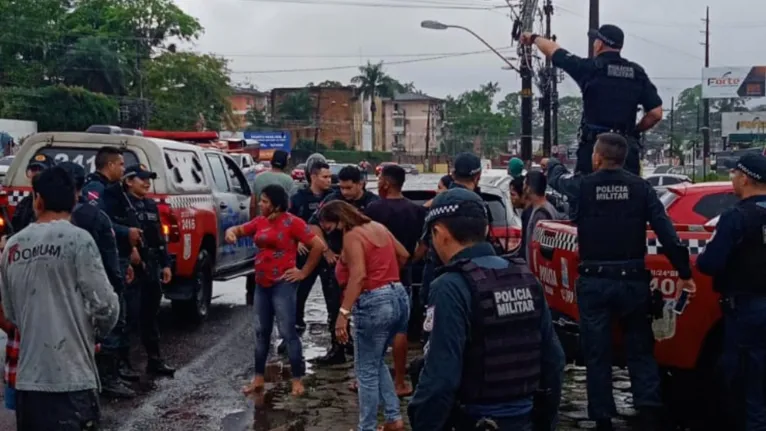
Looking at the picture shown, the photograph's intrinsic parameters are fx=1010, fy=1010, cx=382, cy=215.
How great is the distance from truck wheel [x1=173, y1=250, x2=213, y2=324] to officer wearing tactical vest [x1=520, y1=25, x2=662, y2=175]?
212 inches

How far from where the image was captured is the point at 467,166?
761 cm

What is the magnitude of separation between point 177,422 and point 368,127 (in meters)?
107

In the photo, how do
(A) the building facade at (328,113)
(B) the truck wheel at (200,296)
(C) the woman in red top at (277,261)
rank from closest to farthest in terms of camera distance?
1. (C) the woman in red top at (277,261)
2. (B) the truck wheel at (200,296)
3. (A) the building facade at (328,113)

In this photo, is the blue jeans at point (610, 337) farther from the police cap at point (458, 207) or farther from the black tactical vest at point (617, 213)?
the police cap at point (458, 207)

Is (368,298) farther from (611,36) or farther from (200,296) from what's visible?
(200,296)

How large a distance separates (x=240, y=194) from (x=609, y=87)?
6.81 metres

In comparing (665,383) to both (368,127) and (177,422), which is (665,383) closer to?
(177,422)

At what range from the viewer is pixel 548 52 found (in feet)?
23.1

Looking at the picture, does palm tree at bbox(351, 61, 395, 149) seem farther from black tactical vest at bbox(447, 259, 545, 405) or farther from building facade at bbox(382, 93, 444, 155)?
black tactical vest at bbox(447, 259, 545, 405)

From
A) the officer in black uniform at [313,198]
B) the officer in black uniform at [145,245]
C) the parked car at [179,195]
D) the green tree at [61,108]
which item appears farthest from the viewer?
the green tree at [61,108]

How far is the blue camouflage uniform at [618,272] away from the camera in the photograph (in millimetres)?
6320

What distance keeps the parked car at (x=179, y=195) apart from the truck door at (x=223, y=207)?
0.04 ft

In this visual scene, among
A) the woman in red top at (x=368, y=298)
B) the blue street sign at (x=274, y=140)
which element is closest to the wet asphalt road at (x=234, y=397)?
the woman in red top at (x=368, y=298)

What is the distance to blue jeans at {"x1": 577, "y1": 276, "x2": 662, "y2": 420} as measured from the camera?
6.34 meters
